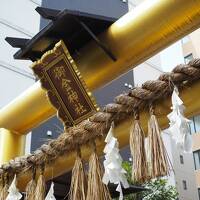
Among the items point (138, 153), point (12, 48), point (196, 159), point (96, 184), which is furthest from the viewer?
point (196, 159)

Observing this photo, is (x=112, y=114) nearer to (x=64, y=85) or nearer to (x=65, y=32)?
(x=64, y=85)

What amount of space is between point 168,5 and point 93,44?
0.43m

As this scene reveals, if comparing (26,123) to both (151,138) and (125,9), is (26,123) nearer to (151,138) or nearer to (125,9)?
(151,138)

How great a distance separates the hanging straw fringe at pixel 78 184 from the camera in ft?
4.61

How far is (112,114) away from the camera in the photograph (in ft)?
4.52

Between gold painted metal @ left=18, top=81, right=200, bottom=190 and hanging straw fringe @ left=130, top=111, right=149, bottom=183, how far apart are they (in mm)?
70

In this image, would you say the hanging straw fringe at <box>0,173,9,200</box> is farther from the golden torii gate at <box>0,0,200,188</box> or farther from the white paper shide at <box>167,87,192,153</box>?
the white paper shide at <box>167,87,192,153</box>

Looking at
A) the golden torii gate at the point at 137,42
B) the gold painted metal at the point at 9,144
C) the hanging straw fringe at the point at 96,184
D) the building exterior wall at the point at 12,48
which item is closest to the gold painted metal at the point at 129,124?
the golden torii gate at the point at 137,42

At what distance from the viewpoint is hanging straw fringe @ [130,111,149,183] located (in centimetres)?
118

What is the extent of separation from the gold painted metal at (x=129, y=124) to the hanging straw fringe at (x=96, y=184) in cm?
11

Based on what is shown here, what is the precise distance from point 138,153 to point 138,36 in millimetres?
621

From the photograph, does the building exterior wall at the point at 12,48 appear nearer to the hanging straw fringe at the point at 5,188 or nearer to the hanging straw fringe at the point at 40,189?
the hanging straw fringe at the point at 5,188

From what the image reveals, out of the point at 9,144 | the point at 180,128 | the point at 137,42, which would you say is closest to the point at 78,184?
the point at 180,128

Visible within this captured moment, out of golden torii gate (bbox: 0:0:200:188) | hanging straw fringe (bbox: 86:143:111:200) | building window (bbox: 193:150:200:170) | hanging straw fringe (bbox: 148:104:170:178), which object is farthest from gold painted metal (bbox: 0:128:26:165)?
building window (bbox: 193:150:200:170)
